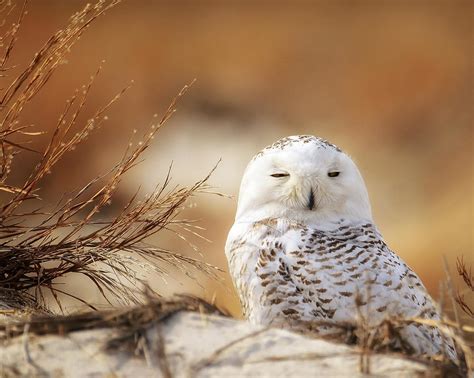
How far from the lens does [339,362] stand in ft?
5.49

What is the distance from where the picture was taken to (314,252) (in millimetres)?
2391

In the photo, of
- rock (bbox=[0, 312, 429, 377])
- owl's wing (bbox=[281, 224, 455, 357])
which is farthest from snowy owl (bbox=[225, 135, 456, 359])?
rock (bbox=[0, 312, 429, 377])

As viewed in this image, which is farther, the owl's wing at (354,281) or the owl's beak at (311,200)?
the owl's beak at (311,200)

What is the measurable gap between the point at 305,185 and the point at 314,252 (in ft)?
0.67

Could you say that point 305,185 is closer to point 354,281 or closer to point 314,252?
point 314,252

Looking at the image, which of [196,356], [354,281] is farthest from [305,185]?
[196,356]

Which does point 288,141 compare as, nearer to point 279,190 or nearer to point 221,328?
point 279,190

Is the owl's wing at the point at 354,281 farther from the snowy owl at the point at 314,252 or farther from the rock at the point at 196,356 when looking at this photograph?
the rock at the point at 196,356

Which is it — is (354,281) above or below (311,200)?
below

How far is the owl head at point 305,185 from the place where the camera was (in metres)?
2.50

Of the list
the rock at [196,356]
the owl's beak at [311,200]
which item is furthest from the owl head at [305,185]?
the rock at [196,356]

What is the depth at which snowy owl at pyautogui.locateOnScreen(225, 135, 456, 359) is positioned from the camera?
2.28m

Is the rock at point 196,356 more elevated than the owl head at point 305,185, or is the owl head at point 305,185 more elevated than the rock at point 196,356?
the owl head at point 305,185

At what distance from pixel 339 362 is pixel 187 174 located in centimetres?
587
